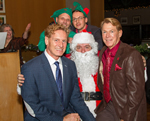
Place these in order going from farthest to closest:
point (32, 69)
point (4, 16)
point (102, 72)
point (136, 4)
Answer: point (136, 4), point (4, 16), point (102, 72), point (32, 69)

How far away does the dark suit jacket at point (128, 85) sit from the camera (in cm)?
191

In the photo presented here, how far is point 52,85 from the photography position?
1.77 meters

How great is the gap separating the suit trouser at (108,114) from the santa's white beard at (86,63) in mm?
532

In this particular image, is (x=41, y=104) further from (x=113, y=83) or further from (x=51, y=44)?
(x=113, y=83)

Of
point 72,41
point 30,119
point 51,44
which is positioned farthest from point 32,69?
point 72,41

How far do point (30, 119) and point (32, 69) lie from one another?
1.81ft

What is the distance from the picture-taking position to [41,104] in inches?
68.6

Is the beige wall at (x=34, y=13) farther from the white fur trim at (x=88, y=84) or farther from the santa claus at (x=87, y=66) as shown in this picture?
the white fur trim at (x=88, y=84)

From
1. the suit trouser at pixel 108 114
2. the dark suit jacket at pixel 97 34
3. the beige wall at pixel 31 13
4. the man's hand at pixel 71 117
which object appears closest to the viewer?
the man's hand at pixel 71 117

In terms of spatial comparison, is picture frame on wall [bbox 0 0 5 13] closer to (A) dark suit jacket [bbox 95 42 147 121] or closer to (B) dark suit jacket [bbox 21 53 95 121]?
(B) dark suit jacket [bbox 21 53 95 121]

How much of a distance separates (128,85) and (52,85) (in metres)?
0.82

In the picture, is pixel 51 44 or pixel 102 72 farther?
pixel 102 72

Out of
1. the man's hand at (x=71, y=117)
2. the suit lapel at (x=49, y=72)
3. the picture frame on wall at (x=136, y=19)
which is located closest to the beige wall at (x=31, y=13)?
the suit lapel at (x=49, y=72)

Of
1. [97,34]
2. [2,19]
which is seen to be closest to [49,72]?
[97,34]
